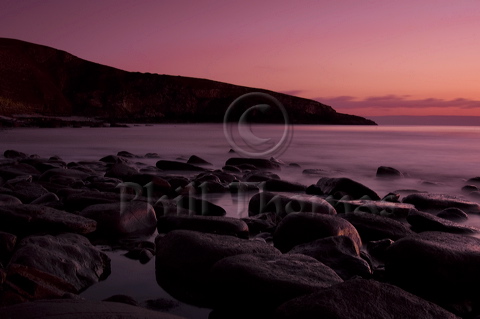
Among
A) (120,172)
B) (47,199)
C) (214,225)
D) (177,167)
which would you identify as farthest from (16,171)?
(214,225)

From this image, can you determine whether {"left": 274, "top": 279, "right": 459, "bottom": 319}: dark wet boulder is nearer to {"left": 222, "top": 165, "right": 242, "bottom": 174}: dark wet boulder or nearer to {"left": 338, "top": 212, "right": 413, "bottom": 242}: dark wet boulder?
{"left": 338, "top": 212, "right": 413, "bottom": 242}: dark wet boulder

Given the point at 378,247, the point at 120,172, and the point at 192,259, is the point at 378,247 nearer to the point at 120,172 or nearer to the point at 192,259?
the point at 192,259

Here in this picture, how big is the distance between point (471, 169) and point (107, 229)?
10553 mm

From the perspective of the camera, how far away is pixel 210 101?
7312cm

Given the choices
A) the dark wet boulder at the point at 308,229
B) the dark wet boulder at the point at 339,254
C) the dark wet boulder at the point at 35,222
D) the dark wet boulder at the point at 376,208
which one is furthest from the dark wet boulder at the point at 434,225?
the dark wet boulder at the point at 35,222

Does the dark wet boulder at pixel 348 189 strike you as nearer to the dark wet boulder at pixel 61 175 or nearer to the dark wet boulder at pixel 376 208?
the dark wet boulder at pixel 376 208

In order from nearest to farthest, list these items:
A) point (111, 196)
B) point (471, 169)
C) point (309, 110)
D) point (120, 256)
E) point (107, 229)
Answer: point (120, 256)
point (107, 229)
point (111, 196)
point (471, 169)
point (309, 110)

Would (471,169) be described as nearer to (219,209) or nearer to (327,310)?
(219,209)

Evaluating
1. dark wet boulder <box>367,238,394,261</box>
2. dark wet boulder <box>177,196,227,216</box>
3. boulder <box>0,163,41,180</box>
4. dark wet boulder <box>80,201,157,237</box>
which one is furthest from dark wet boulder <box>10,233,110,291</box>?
boulder <box>0,163,41,180</box>

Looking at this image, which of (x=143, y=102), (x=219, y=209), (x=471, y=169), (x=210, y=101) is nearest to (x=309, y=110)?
(x=210, y=101)

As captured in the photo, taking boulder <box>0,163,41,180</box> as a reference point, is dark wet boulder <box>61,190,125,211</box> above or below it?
above

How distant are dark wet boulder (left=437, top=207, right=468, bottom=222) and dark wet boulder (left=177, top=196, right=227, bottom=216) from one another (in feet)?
7.39

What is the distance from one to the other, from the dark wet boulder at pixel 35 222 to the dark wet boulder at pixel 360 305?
1927 mm

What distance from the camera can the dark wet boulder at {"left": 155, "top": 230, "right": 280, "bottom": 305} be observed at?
2.59m
